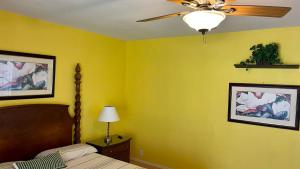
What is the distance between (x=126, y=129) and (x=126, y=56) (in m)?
1.39

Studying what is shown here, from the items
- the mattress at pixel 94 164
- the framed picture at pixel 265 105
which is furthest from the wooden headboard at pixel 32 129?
the framed picture at pixel 265 105

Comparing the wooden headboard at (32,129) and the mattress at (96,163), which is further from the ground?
the wooden headboard at (32,129)

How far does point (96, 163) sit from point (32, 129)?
0.90 metres

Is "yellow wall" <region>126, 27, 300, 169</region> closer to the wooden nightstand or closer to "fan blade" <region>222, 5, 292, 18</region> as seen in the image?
the wooden nightstand

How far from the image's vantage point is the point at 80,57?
135 inches

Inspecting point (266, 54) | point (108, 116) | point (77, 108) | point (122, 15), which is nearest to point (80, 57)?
point (77, 108)

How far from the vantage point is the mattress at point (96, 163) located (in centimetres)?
249

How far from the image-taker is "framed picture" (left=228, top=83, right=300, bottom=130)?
108 inches

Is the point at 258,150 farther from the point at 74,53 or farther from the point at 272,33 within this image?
the point at 74,53

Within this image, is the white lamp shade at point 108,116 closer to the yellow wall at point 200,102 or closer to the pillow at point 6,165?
the yellow wall at point 200,102

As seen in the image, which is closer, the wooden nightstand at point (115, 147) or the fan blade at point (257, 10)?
the fan blade at point (257, 10)

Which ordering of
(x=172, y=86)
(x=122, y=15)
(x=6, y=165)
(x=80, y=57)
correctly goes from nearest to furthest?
(x=6, y=165) → (x=122, y=15) → (x=80, y=57) → (x=172, y=86)

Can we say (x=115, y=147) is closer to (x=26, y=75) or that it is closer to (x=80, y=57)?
(x=80, y=57)

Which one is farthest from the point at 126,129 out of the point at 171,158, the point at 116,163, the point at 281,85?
the point at 281,85
